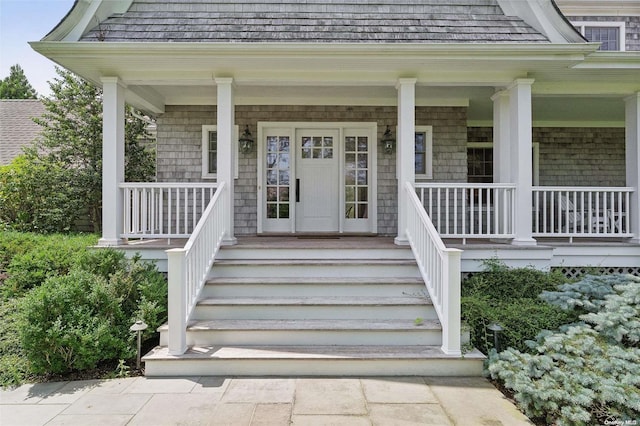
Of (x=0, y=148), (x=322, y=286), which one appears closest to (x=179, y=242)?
(x=322, y=286)

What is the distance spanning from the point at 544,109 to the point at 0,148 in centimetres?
1380

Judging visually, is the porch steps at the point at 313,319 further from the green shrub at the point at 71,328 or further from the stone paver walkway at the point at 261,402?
the green shrub at the point at 71,328

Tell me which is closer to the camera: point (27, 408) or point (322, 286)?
point (27, 408)

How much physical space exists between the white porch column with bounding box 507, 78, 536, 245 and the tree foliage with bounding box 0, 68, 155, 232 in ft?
26.5

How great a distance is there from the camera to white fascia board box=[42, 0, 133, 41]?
15.5 ft

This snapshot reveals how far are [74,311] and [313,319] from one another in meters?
2.23

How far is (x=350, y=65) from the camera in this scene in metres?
4.91

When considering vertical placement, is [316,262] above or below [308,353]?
above

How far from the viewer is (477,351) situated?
3.45 metres

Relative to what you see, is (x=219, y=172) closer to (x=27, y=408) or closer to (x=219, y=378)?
(x=219, y=378)

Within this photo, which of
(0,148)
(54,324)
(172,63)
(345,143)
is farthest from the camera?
(0,148)

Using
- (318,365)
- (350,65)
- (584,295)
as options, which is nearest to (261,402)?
(318,365)

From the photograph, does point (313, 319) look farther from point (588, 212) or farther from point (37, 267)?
point (588, 212)

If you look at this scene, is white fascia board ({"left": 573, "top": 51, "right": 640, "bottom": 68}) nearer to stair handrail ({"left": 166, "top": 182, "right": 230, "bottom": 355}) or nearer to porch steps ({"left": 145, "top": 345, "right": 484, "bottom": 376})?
porch steps ({"left": 145, "top": 345, "right": 484, "bottom": 376})
